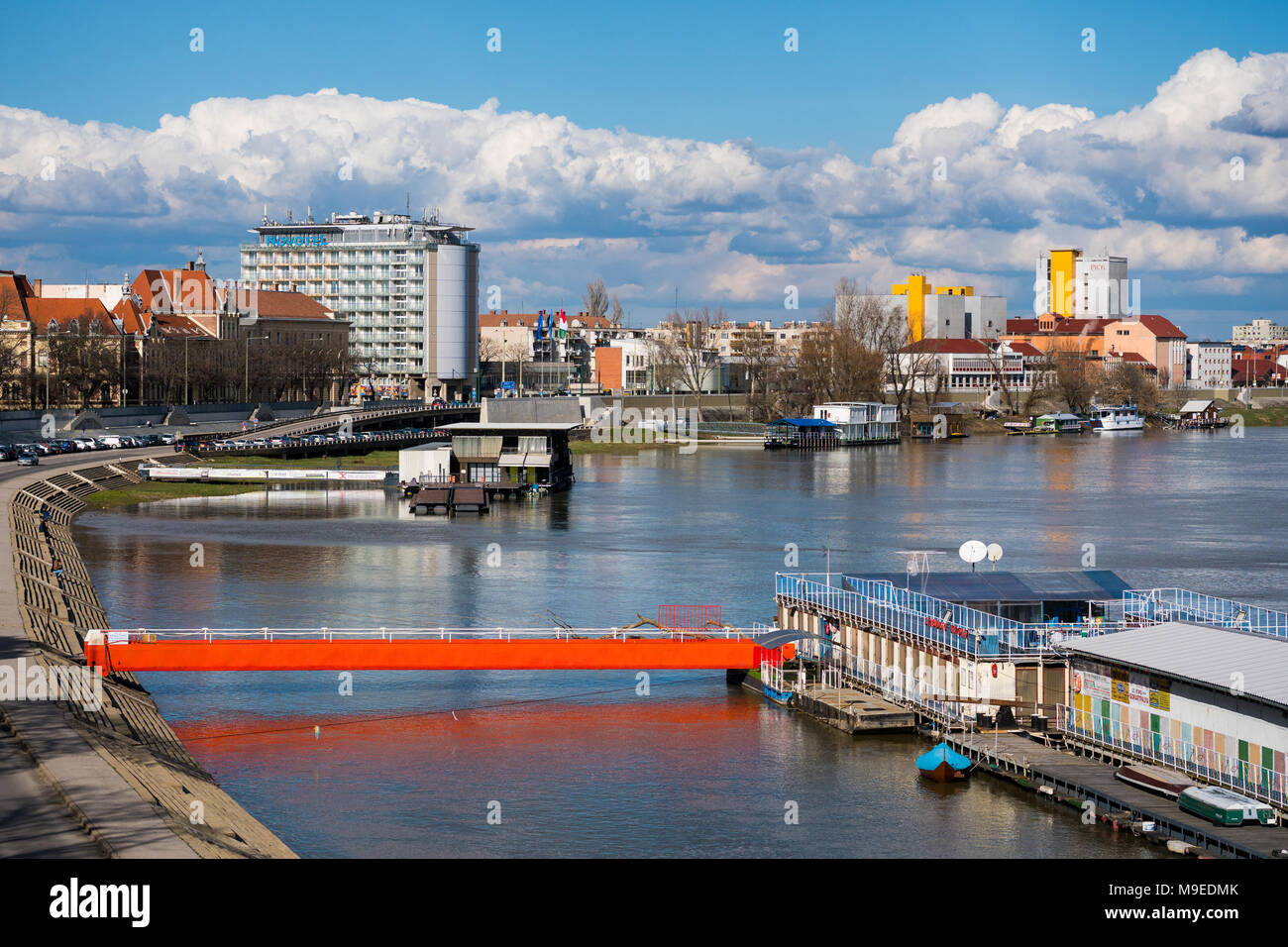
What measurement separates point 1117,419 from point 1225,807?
449 feet

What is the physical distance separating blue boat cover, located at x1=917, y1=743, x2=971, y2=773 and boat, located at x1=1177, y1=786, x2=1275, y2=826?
13.1ft

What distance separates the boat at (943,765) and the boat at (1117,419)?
13154 centimetres

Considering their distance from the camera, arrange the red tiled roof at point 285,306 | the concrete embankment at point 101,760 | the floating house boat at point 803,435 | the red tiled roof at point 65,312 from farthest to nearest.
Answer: the red tiled roof at point 285,306
the floating house boat at point 803,435
the red tiled roof at point 65,312
the concrete embankment at point 101,760

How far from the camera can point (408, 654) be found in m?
31.6

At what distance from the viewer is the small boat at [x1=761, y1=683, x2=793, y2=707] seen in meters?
31.0

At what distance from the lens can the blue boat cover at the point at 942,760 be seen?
25391 mm

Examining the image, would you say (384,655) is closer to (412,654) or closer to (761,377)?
(412,654)

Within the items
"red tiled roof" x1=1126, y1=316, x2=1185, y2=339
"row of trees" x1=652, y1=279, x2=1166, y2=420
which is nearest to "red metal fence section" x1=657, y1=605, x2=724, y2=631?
"row of trees" x1=652, y1=279, x2=1166, y2=420

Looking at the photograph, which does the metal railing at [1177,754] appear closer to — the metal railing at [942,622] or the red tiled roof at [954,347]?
the metal railing at [942,622]

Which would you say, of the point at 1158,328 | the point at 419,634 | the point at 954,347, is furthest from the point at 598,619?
the point at 1158,328

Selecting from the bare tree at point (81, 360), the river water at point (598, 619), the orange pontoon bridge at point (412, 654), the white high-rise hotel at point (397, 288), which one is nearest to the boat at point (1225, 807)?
the river water at point (598, 619)

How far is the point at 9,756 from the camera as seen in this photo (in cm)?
2180

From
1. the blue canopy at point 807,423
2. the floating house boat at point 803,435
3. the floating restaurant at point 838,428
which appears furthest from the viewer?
the blue canopy at point 807,423
